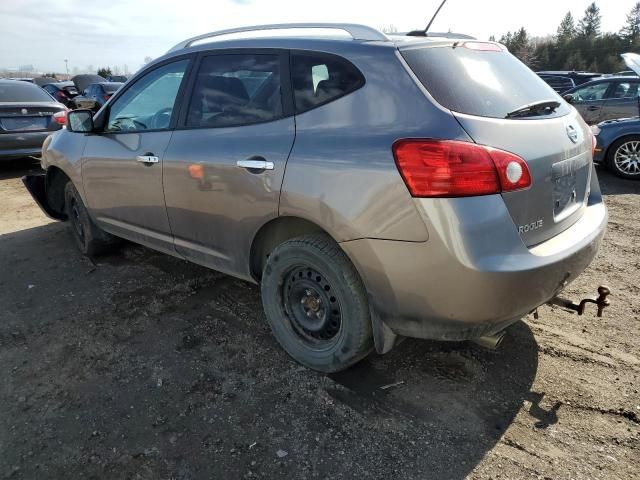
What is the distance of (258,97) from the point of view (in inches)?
114

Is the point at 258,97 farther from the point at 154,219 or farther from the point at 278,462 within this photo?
the point at 278,462

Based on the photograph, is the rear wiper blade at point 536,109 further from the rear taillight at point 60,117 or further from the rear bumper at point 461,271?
the rear taillight at point 60,117

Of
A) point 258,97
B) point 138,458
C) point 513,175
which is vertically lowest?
point 138,458

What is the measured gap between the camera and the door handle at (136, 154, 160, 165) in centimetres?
343

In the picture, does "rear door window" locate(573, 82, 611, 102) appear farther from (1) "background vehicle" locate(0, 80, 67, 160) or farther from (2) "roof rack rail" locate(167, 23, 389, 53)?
(1) "background vehicle" locate(0, 80, 67, 160)

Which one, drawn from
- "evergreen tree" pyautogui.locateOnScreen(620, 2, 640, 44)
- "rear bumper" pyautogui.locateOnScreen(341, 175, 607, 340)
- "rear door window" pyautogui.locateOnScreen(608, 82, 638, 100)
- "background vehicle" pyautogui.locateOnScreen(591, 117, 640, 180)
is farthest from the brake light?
"evergreen tree" pyautogui.locateOnScreen(620, 2, 640, 44)

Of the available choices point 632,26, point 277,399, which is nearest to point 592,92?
point 277,399

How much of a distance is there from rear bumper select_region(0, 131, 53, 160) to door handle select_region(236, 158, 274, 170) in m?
7.14

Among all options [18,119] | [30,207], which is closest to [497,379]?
[30,207]

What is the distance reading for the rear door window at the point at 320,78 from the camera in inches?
97.9

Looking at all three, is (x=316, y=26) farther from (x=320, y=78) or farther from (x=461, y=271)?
(x=461, y=271)

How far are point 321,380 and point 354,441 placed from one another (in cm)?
51

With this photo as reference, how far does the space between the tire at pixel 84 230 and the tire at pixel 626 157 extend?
291 inches

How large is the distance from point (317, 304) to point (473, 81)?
1.43m
